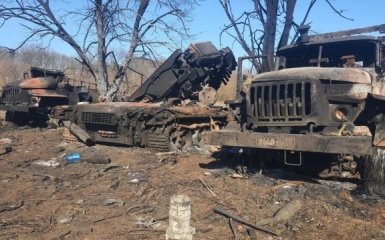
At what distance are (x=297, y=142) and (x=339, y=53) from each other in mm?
2377

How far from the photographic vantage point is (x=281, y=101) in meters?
6.60

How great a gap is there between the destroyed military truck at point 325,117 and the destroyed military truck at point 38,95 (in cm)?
1062

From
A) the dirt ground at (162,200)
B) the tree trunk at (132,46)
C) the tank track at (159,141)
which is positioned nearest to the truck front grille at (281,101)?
the dirt ground at (162,200)

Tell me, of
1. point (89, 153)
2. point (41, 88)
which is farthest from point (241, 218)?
point (41, 88)

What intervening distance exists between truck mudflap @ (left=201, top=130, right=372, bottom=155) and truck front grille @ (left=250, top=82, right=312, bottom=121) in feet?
1.17

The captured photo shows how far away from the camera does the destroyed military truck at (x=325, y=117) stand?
6.13m

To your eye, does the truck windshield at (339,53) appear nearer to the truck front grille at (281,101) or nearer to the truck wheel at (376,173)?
the truck front grille at (281,101)

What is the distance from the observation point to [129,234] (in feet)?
15.9

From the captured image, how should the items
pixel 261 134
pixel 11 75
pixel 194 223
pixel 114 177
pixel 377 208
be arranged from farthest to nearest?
Answer: pixel 11 75 → pixel 114 177 → pixel 261 134 → pixel 377 208 → pixel 194 223

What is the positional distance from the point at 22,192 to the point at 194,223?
3084 millimetres

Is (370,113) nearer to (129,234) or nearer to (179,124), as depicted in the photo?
(129,234)

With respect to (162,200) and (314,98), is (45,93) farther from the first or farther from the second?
(314,98)

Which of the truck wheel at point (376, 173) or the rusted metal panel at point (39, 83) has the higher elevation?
the rusted metal panel at point (39, 83)

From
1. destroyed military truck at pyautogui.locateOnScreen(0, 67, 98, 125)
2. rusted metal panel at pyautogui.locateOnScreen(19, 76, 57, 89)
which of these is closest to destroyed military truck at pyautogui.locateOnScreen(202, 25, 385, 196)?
destroyed military truck at pyautogui.locateOnScreen(0, 67, 98, 125)
